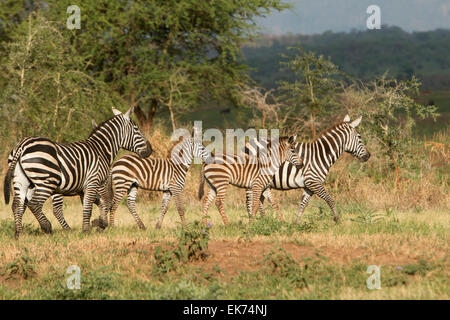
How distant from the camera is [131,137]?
1341 centimetres

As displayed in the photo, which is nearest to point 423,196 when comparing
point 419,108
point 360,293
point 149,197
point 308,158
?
point 419,108

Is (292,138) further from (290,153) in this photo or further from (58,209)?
(58,209)

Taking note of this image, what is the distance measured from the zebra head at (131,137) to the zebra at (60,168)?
0.07 ft

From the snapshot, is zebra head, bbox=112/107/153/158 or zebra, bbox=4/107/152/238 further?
zebra head, bbox=112/107/153/158

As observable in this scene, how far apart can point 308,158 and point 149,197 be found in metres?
6.83

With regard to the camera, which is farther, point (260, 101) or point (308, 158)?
point (260, 101)

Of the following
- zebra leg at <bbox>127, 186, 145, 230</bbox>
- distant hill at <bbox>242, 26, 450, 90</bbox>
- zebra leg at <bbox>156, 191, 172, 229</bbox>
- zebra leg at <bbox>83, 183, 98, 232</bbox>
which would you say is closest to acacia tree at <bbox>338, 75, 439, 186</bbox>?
zebra leg at <bbox>156, 191, 172, 229</bbox>

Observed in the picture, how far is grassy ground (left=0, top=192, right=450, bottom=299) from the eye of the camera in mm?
7863

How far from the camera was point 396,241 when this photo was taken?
9.80m

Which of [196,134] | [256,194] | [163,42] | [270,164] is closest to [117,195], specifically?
[196,134]

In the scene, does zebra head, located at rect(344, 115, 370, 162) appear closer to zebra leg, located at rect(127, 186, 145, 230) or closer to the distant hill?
zebra leg, located at rect(127, 186, 145, 230)

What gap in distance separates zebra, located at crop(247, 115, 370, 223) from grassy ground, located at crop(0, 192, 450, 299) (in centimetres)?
173

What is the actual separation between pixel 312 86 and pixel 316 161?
8210mm
